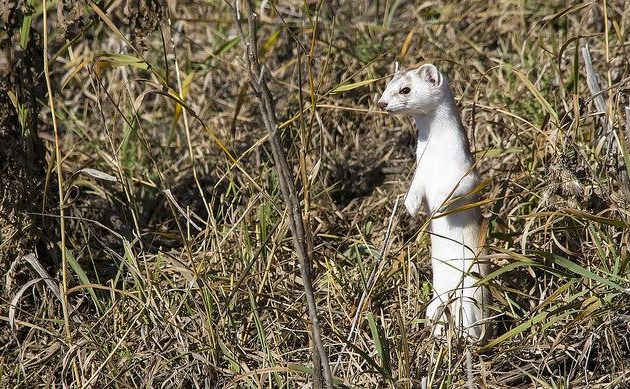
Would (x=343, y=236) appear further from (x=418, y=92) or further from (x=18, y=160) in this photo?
(x=18, y=160)

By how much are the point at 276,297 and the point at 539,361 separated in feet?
3.26

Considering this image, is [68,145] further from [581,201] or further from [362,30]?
[581,201]

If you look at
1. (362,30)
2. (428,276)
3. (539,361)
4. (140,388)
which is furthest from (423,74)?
(362,30)

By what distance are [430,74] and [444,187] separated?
414 mm

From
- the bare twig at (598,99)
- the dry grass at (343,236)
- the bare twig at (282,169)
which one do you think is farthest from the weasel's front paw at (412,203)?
the bare twig at (282,169)

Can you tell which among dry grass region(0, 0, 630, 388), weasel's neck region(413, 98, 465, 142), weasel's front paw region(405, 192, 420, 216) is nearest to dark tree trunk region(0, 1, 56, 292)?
dry grass region(0, 0, 630, 388)

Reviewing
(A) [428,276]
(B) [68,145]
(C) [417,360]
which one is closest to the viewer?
(C) [417,360]

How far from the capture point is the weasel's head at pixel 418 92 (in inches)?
145

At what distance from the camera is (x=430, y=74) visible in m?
3.72

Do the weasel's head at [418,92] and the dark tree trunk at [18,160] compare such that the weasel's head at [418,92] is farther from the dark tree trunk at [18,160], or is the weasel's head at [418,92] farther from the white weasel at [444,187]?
the dark tree trunk at [18,160]

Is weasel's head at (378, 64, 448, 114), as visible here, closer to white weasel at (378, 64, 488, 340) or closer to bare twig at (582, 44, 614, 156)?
white weasel at (378, 64, 488, 340)

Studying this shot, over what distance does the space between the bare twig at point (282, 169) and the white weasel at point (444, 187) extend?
2.82 feet

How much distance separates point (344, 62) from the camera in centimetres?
542

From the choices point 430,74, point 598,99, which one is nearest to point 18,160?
point 430,74
